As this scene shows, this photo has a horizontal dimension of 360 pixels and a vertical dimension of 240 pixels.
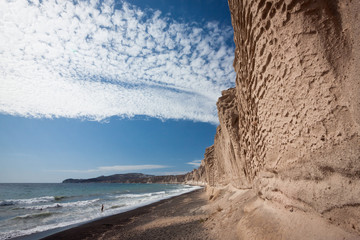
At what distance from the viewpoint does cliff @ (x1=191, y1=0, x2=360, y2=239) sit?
1.94 metres

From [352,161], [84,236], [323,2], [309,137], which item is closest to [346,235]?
[352,161]

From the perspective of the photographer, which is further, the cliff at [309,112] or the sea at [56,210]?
the sea at [56,210]

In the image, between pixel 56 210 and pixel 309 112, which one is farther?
pixel 56 210

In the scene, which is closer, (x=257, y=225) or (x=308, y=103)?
(x=308, y=103)

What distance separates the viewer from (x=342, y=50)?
207 cm

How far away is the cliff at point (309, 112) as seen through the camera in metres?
1.94

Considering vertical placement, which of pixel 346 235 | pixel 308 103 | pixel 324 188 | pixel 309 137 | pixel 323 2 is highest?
pixel 323 2

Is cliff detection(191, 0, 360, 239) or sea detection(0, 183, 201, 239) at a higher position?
cliff detection(191, 0, 360, 239)

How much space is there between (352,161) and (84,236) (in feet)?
32.8

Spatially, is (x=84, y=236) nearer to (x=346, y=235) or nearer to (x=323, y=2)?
(x=346, y=235)

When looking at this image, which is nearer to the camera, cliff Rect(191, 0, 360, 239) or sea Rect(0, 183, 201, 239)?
cliff Rect(191, 0, 360, 239)

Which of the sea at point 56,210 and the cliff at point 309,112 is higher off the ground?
the cliff at point 309,112

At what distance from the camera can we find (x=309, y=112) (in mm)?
2355

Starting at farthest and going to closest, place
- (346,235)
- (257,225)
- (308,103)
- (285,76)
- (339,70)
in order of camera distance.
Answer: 1. (257,225)
2. (285,76)
3. (308,103)
4. (339,70)
5. (346,235)
